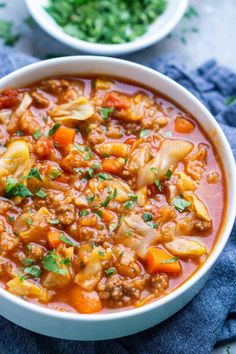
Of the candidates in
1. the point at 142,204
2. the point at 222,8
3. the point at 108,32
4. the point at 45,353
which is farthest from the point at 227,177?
the point at 222,8

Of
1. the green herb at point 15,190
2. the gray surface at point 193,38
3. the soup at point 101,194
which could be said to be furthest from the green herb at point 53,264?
the gray surface at point 193,38

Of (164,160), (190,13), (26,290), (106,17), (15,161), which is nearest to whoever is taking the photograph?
(26,290)

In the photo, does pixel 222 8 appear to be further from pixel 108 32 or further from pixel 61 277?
pixel 61 277

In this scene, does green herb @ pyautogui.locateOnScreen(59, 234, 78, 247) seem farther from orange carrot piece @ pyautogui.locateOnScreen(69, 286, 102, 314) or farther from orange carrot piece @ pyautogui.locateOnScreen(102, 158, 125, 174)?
orange carrot piece @ pyautogui.locateOnScreen(102, 158, 125, 174)

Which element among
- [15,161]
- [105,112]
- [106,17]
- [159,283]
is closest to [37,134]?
[15,161]

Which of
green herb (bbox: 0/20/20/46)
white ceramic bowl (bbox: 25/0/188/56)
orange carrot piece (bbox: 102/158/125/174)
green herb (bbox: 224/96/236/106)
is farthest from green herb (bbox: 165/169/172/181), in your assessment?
green herb (bbox: 0/20/20/46)

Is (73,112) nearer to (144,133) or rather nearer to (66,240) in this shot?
(144,133)

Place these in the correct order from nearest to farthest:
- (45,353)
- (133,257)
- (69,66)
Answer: (133,257) → (45,353) → (69,66)
